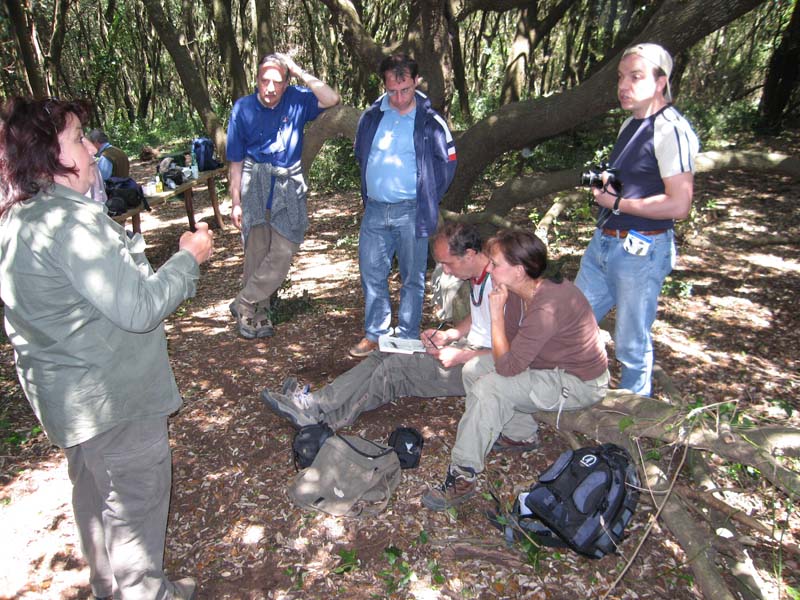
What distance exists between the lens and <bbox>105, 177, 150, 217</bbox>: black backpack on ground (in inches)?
262

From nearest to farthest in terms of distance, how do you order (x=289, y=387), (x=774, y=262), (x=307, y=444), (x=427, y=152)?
1. (x=307, y=444)
2. (x=289, y=387)
3. (x=427, y=152)
4. (x=774, y=262)

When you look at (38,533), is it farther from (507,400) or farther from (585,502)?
(585,502)

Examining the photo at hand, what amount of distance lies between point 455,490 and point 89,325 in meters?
2.01

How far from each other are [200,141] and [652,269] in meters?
8.08

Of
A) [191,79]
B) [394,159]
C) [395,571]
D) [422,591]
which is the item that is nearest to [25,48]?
[191,79]

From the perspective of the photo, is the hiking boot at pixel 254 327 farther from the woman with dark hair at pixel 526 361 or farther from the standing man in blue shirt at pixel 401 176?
the woman with dark hair at pixel 526 361

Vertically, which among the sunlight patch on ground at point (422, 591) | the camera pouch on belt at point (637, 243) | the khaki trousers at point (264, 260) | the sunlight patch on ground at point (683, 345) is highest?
the camera pouch on belt at point (637, 243)

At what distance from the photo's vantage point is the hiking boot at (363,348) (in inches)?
183

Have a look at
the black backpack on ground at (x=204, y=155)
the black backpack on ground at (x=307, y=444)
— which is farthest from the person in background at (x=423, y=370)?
the black backpack on ground at (x=204, y=155)

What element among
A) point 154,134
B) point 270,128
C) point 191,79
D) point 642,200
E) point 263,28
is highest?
point 263,28

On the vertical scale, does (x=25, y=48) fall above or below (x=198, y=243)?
above

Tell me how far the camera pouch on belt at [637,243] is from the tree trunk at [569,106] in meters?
2.64

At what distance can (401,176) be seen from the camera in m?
4.28

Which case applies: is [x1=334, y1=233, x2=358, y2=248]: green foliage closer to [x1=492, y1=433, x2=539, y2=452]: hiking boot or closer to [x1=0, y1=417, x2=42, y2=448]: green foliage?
[x1=0, y1=417, x2=42, y2=448]: green foliage
